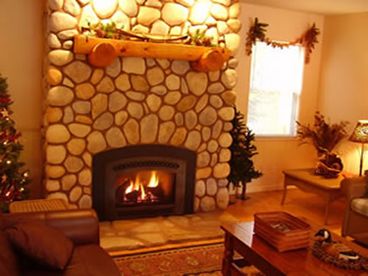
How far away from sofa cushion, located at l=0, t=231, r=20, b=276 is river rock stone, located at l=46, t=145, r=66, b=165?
5.91 feet

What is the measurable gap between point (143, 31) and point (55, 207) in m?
1.95

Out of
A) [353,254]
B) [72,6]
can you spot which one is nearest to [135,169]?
[72,6]

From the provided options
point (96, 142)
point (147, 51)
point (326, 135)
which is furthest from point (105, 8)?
point (326, 135)

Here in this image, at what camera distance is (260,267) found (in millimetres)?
2693

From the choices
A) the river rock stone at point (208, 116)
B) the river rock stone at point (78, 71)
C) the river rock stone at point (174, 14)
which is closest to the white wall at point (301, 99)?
the river rock stone at point (208, 116)

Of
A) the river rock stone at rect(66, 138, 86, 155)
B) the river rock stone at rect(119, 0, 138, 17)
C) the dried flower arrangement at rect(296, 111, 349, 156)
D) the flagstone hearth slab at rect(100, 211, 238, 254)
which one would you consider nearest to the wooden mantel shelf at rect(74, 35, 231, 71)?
the river rock stone at rect(119, 0, 138, 17)

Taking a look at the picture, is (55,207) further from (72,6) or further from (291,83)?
(291,83)

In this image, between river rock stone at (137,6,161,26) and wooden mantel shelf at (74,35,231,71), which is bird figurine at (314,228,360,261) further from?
river rock stone at (137,6,161,26)

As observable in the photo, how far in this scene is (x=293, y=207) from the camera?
533cm

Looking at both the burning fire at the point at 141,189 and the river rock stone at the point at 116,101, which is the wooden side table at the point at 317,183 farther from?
the river rock stone at the point at 116,101

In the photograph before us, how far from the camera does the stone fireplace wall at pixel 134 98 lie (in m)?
3.96

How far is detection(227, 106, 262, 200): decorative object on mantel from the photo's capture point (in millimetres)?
5102

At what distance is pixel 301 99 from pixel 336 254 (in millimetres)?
3674

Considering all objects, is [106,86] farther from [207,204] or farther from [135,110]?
[207,204]
